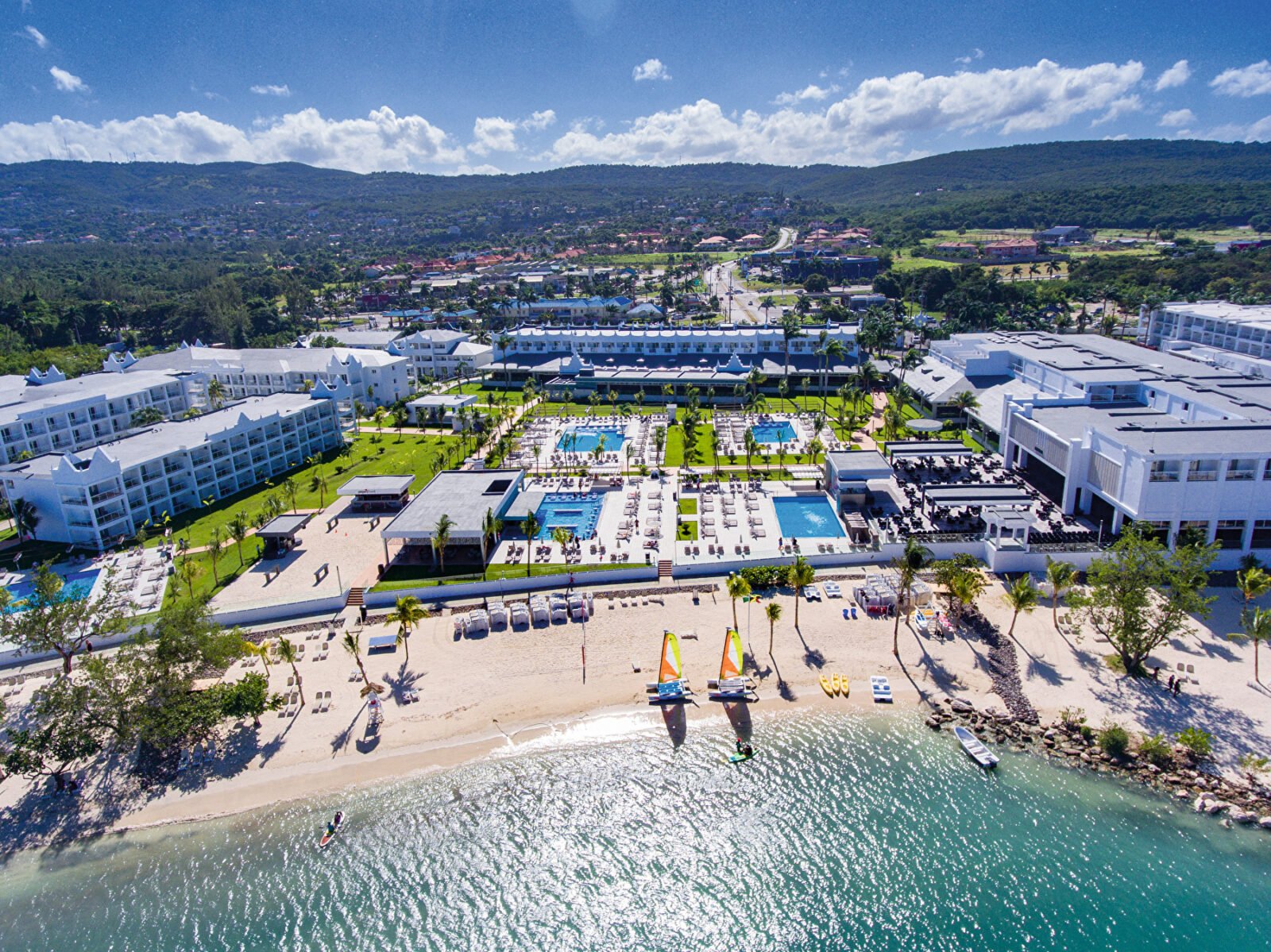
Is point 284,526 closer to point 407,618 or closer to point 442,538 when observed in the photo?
point 442,538

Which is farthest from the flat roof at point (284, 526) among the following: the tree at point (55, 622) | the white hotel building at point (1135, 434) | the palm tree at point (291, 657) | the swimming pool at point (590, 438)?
the white hotel building at point (1135, 434)

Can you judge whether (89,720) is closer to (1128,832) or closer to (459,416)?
(1128,832)

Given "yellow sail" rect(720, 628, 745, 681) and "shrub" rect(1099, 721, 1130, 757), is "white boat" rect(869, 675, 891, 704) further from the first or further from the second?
"shrub" rect(1099, 721, 1130, 757)

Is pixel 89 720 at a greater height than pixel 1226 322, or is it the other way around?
pixel 1226 322

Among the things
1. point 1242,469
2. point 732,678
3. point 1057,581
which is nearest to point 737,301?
point 1242,469

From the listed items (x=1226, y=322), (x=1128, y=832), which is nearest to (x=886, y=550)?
(x=1128, y=832)

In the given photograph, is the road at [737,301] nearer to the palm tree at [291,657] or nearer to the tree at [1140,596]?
the tree at [1140,596]

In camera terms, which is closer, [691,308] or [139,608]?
[139,608]
